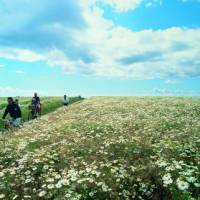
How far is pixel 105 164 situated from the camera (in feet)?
47.7

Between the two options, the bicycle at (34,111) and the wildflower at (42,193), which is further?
the bicycle at (34,111)

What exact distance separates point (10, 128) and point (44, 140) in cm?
857

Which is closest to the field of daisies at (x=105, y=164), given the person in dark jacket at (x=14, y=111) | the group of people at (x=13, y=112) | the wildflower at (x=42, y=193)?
the wildflower at (x=42, y=193)

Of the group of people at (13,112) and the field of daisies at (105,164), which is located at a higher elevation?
the group of people at (13,112)

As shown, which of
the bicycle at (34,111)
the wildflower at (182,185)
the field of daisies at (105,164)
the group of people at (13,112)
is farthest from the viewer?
the bicycle at (34,111)

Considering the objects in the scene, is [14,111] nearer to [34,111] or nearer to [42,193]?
[34,111]

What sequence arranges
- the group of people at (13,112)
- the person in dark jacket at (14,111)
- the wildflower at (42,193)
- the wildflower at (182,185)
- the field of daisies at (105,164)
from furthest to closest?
the person in dark jacket at (14,111) < the group of people at (13,112) < the field of daisies at (105,164) < the wildflower at (42,193) < the wildflower at (182,185)

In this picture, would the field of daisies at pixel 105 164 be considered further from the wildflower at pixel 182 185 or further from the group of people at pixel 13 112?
the group of people at pixel 13 112

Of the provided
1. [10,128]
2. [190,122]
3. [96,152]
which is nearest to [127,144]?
[96,152]

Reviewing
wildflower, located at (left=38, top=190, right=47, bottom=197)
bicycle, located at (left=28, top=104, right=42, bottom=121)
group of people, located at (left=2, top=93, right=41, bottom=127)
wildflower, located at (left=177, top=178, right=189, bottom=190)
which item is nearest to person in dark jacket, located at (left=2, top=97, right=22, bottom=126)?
group of people, located at (left=2, top=93, right=41, bottom=127)

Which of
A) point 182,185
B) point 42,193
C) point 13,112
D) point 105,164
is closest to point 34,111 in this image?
point 13,112

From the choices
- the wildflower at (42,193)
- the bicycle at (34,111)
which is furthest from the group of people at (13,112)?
the wildflower at (42,193)

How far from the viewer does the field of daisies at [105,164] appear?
12.0 metres

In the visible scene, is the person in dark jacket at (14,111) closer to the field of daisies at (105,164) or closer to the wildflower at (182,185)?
the field of daisies at (105,164)
